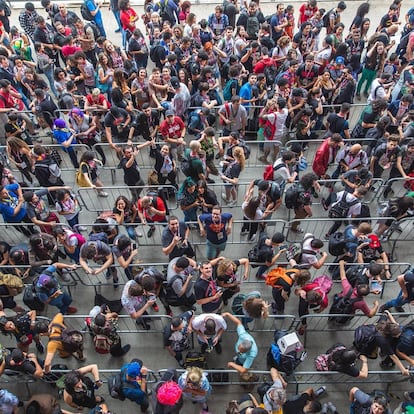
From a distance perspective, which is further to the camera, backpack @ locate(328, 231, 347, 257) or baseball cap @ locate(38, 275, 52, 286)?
backpack @ locate(328, 231, 347, 257)

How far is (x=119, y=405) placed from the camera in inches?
254

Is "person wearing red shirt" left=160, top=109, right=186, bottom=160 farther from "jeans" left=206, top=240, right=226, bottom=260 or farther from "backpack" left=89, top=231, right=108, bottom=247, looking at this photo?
"backpack" left=89, top=231, right=108, bottom=247

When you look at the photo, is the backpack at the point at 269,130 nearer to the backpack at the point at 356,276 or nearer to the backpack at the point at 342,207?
the backpack at the point at 342,207

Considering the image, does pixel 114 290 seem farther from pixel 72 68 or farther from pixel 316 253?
pixel 72 68

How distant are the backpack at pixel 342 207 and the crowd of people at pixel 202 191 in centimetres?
3

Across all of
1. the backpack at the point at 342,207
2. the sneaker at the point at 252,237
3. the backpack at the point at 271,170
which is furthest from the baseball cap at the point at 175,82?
the backpack at the point at 342,207

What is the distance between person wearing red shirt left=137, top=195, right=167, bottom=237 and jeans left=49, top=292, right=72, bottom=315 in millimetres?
1850

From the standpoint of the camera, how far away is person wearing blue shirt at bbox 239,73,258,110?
9489 mm

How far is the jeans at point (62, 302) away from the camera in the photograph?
6.73m

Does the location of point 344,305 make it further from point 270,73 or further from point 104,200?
point 270,73

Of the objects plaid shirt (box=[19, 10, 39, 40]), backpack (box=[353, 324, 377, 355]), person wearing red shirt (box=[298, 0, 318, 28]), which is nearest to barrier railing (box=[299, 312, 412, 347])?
backpack (box=[353, 324, 377, 355])

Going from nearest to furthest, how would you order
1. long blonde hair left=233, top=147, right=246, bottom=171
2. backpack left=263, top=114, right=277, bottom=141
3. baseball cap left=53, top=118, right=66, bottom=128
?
1. long blonde hair left=233, top=147, right=246, bottom=171
2. baseball cap left=53, top=118, right=66, bottom=128
3. backpack left=263, top=114, right=277, bottom=141

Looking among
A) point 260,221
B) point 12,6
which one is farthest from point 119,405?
point 12,6

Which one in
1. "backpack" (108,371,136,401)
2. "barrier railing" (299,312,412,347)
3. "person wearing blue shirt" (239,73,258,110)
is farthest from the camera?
"person wearing blue shirt" (239,73,258,110)
